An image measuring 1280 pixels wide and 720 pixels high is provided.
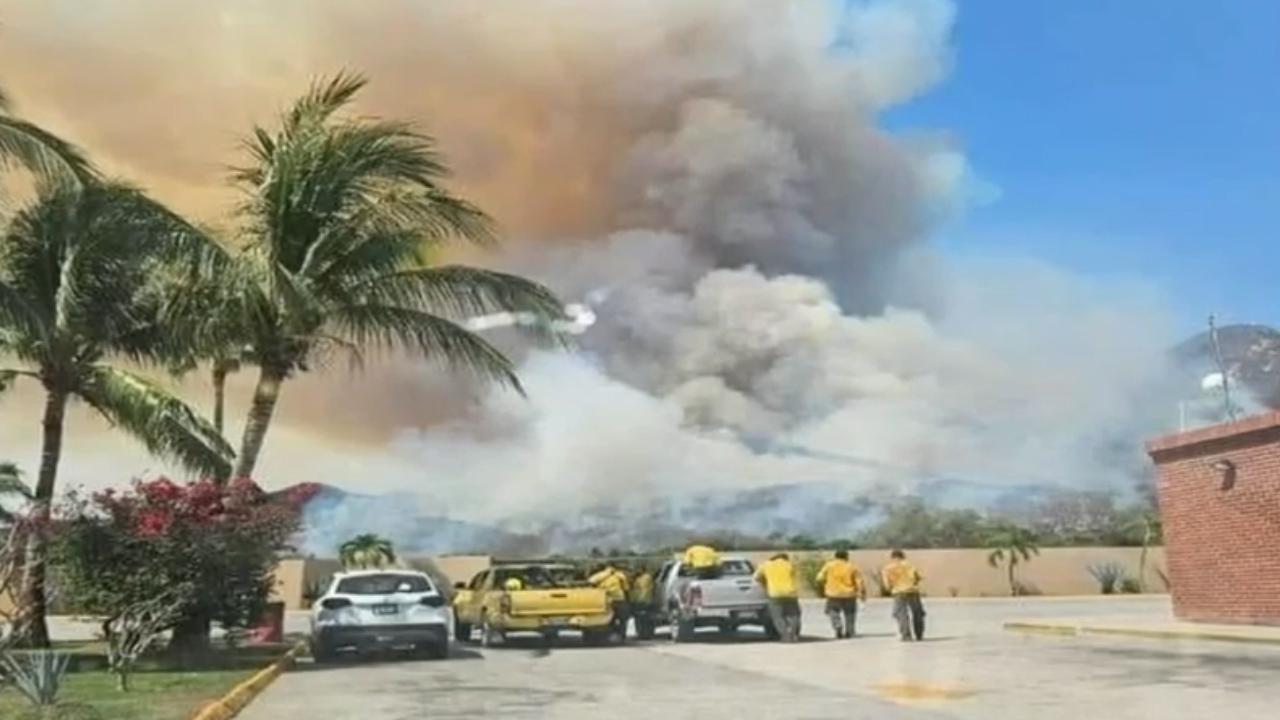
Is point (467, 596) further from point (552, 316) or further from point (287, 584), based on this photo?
point (287, 584)

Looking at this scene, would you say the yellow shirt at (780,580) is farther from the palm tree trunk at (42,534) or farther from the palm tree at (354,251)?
the palm tree trunk at (42,534)

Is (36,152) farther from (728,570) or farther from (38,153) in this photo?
(728,570)

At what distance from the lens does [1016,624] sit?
2866cm

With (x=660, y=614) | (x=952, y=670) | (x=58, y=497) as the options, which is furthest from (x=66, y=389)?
(x=952, y=670)

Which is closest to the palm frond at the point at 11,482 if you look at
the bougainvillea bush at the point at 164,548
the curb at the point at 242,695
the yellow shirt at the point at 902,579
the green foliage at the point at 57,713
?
the bougainvillea bush at the point at 164,548

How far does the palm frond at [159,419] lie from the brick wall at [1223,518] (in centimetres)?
1532

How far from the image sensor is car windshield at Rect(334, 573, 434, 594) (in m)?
22.4

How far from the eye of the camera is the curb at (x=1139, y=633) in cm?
2136

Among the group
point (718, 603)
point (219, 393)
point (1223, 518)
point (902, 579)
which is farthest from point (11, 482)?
point (1223, 518)

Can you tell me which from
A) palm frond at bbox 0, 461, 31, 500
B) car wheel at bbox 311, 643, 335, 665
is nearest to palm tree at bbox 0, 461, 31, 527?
palm frond at bbox 0, 461, 31, 500

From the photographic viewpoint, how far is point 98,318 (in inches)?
953

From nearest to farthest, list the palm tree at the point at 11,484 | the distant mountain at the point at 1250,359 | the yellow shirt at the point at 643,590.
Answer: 1. the yellow shirt at the point at 643,590
2. the palm tree at the point at 11,484
3. the distant mountain at the point at 1250,359

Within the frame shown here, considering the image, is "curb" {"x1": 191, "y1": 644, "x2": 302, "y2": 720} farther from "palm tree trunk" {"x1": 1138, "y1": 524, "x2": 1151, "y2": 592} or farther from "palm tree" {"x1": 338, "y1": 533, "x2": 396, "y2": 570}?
"palm tree trunk" {"x1": 1138, "y1": 524, "x2": 1151, "y2": 592}

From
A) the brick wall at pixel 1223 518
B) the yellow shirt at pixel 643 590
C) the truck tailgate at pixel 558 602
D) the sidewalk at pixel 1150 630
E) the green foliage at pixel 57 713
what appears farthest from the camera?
the yellow shirt at pixel 643 590
